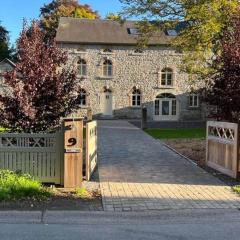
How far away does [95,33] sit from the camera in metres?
50.0

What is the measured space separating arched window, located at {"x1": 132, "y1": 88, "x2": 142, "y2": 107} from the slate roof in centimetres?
495

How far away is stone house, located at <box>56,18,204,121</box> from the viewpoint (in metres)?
49.5

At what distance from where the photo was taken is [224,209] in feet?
26.5

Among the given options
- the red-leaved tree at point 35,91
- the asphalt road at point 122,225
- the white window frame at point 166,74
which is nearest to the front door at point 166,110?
the white window frame at point 166,74

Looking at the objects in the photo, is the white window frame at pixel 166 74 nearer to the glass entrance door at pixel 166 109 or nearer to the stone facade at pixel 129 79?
the stone facade at pixel 129 79

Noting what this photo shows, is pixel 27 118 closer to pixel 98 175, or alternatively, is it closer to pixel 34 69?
pixel 34 69

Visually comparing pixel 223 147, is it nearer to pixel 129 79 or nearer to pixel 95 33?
pixel 129 79

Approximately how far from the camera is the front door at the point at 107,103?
49969mm

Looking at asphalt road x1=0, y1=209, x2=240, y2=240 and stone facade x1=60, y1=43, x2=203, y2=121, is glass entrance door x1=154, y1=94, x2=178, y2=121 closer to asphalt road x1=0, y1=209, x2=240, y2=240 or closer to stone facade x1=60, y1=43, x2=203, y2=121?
stone facade x1=60, y1=43, x2=203, y2=121

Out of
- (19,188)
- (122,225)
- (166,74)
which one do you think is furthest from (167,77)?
(122,225)

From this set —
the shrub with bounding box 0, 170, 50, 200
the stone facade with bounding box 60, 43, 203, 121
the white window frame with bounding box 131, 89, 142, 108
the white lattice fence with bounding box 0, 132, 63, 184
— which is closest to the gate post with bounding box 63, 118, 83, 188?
the white lattice fence with bounding box 0, 132, 63, 184

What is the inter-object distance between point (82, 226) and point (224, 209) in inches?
98.7

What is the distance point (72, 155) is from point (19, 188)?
4.36 feet

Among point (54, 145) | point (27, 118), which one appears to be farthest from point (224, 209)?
point (27, 118)
